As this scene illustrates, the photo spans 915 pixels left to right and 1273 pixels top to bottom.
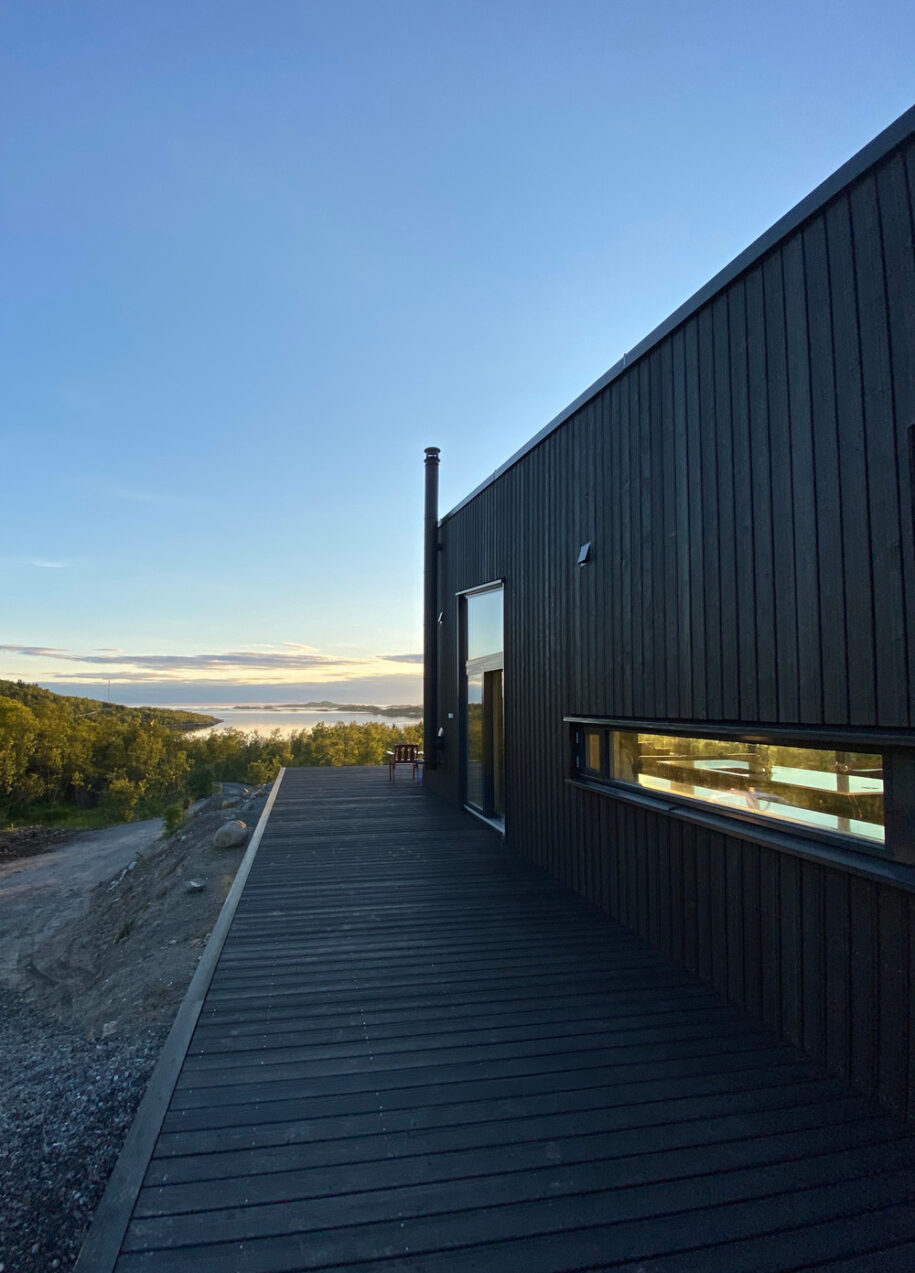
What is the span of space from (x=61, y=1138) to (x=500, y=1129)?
1777 mm

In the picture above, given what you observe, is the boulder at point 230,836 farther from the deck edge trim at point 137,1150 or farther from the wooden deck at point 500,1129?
the deck edge trim at point 137,1150

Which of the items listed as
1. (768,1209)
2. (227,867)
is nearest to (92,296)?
(227,867)

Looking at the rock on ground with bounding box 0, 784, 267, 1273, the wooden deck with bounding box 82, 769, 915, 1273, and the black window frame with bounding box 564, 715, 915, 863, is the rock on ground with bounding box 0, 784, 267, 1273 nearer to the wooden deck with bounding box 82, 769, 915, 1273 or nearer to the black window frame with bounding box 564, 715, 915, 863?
the wooden deck with bounding box 82, 769, 915, 1273

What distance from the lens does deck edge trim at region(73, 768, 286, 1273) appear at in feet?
4.94

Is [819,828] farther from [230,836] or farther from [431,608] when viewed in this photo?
[230,836]

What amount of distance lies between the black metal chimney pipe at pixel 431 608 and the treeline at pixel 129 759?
10.5 meters

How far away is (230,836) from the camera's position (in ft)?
30.0

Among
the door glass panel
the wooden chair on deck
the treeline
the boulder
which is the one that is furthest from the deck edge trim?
the treeline

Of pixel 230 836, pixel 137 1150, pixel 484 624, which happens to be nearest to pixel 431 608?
pixel 484 624

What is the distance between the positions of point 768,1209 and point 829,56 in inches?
208

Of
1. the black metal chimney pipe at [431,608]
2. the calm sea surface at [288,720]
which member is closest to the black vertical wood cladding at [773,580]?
the black metal chimney pipe at [431,608]

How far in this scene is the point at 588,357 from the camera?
6.36 metres

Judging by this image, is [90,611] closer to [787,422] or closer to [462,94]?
[462,94]

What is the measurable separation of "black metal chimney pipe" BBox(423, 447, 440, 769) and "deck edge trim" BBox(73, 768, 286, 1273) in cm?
593
